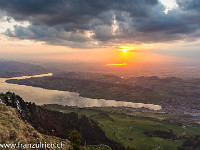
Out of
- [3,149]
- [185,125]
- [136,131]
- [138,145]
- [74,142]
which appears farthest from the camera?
[185,125]

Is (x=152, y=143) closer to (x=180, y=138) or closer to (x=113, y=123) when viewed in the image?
(x=180, y=138)

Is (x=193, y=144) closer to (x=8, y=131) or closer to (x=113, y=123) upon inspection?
(x=113, y=123)

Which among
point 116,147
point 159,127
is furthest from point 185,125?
point 116,147

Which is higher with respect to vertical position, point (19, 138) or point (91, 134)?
point (19, 138)

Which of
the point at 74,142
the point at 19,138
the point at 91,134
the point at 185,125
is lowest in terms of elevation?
the point at 185,125

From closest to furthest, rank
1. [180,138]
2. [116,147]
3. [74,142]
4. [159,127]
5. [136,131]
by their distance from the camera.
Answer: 1. [74,142]
2. [116,147]
3. [180,138]
4. [136,131]
5. [159,127]

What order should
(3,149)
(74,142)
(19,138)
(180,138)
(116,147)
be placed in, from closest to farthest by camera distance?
(3,149) → (19,138) → (74,142) → (116,147) → (180,138)

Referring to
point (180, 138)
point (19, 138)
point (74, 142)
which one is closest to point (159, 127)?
point (180, 138)

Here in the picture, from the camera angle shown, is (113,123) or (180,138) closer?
(180,138)

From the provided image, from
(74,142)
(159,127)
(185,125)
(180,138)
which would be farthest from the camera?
(185,125)
